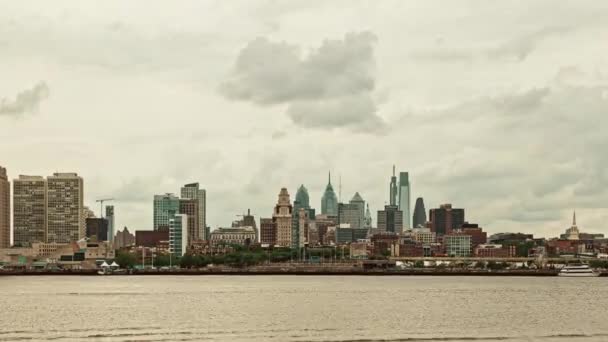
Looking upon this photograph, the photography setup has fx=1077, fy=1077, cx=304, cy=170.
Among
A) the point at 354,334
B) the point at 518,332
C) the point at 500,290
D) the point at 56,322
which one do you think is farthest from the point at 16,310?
the point at 500,290

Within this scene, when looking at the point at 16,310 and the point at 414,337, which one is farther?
the point at 16,310

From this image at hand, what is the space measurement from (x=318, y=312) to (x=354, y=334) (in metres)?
21.8

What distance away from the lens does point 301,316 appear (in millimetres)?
101625

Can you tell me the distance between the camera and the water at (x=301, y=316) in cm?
8444

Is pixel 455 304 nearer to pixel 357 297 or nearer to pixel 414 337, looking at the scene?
pixel 357 297

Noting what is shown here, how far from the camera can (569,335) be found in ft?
285

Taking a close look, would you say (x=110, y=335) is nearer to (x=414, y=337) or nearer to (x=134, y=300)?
(x=414, y=337)

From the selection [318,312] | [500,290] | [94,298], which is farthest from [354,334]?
[500,290]

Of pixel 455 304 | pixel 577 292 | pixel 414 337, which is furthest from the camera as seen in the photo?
pixel 577 292

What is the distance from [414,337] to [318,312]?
25.1 metres

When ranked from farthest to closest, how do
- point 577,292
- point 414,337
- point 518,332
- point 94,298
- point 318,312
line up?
1. point 577,292
2. point 94,298
3. point 318,312
4. point 518,332
5. point 414,337

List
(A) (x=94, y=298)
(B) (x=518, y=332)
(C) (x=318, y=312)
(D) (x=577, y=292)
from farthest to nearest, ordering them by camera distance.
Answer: (D) (x=577, y=292) < (A) (x=94, y=298) < (C) (x=318, y=312) < (B) (x=518, y=332)

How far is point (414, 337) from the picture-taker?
3260 inches

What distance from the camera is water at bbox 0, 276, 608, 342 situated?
84438 mm
